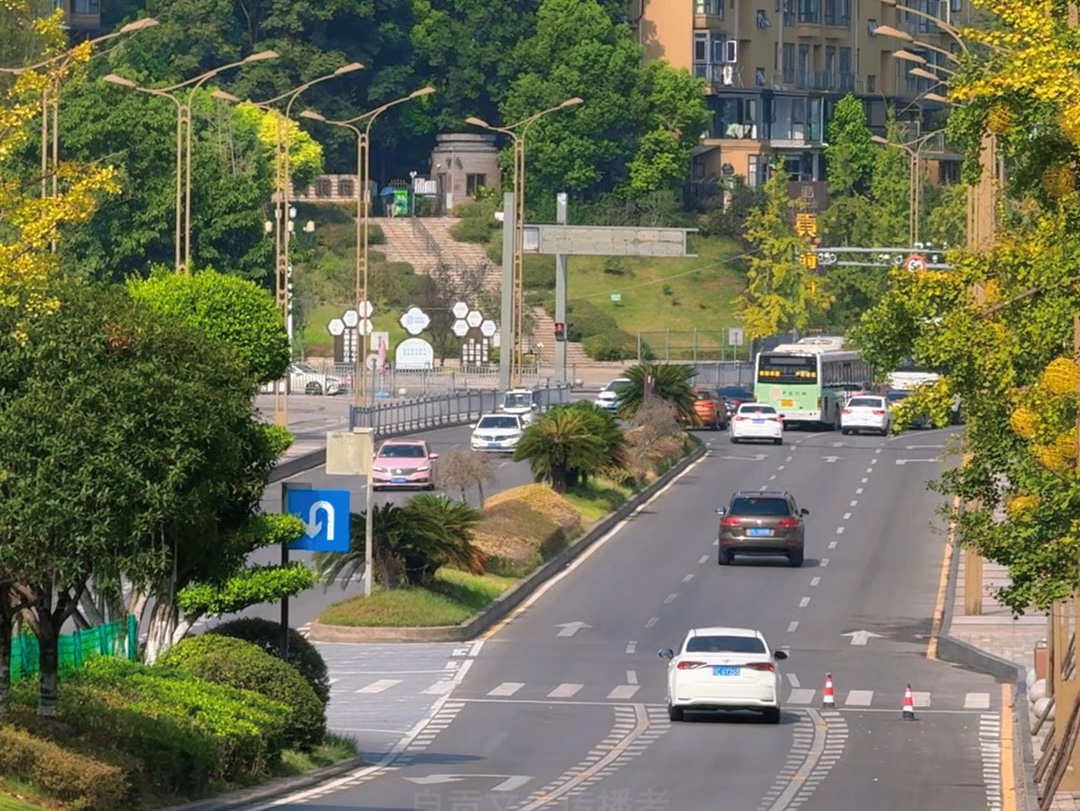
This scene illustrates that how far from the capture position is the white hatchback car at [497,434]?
78.1m

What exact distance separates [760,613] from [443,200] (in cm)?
10782

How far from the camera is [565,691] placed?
132 ft

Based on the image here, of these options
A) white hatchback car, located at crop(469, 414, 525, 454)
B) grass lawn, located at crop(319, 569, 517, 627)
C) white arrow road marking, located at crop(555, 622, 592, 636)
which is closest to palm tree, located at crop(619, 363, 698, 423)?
white hatchback car, located at crop(469, 414, 525, 454)

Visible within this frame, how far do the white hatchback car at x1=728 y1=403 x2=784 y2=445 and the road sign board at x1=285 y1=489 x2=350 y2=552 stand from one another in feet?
168

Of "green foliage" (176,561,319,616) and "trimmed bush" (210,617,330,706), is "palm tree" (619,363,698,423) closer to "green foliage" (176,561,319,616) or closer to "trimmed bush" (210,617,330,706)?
"trimmed bush" (210,617,330,706)

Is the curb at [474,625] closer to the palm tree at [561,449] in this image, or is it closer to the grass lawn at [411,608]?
the grass lawn at [411,608]

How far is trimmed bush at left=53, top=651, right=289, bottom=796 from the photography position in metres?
26.9

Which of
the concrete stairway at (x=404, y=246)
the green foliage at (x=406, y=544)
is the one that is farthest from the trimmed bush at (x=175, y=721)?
the concrete stairway at (x=404, y=246)

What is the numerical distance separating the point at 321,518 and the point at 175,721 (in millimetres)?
5798

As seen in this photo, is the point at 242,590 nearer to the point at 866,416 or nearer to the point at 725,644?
the point at 725,644

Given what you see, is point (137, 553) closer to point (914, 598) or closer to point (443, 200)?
point (914, 598)

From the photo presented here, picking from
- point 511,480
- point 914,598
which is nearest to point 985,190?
point 914,598

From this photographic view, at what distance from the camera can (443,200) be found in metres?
156

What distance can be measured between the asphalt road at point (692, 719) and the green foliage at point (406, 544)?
1856mm
